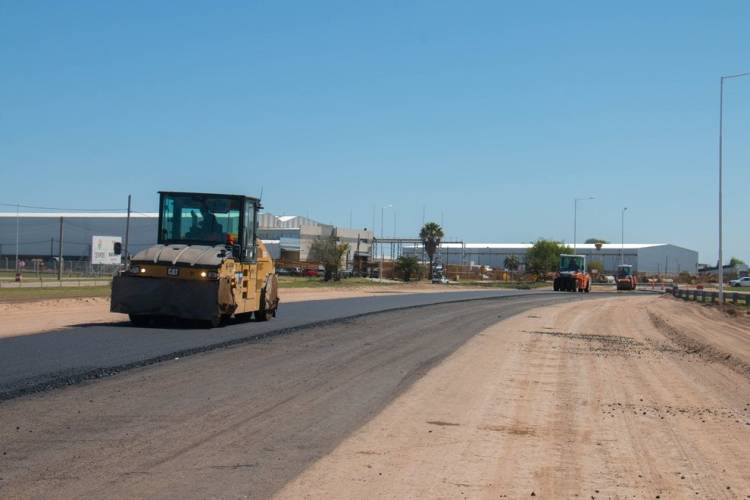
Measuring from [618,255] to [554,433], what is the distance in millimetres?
146456

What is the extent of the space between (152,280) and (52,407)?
1002 cm

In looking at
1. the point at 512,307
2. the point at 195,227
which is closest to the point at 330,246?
the point at 512,307

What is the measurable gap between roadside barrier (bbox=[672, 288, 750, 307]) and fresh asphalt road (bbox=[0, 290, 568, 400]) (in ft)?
99.4

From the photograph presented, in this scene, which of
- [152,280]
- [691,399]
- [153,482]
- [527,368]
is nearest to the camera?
[153,482]

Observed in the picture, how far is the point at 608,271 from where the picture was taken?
151 meters

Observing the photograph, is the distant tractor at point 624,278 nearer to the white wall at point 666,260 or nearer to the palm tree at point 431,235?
the palm tree at point 431,235

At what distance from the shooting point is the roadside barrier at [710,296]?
4638 centimetres

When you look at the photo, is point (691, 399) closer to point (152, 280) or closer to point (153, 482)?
point (153, 482)

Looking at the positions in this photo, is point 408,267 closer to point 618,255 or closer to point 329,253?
point 329,253

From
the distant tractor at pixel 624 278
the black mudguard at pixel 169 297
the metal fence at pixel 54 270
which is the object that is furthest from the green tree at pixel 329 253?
the black mudguard at pixel 169 297

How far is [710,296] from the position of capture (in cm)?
5388

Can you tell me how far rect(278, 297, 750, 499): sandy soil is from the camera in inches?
302

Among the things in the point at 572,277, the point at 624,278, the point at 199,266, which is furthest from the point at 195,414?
the point at 624,278

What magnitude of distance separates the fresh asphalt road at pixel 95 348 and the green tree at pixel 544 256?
90218mm
